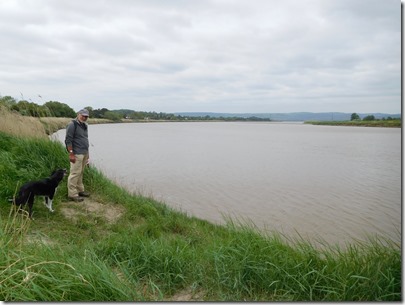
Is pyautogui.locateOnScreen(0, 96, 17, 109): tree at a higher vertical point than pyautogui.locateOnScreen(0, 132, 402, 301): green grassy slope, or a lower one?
higher

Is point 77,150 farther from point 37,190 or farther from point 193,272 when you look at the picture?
point 193,272

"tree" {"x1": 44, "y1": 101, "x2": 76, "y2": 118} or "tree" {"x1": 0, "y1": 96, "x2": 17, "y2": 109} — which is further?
"tree" {"x1": 0, "y1": 96, "x2": 17, "y2": 109}

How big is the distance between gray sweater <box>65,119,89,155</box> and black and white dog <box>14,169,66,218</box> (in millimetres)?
700

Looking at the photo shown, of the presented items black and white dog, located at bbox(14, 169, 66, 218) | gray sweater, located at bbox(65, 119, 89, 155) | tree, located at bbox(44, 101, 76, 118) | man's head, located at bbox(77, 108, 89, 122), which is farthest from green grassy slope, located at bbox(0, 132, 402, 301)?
tree, located at bbox(44, 101, 76, 118)

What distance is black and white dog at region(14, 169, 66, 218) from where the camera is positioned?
468cm

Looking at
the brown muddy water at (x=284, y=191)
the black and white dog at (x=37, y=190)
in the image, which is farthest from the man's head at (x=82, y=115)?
the brown muddy water at (x=284, y=191)

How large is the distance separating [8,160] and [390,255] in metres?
7.23

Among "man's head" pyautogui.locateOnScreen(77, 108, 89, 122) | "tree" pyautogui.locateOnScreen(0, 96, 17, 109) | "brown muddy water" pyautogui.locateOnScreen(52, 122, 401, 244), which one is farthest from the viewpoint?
"tree" pyautogui.locateOnScreen(0, 96, 17, 109)

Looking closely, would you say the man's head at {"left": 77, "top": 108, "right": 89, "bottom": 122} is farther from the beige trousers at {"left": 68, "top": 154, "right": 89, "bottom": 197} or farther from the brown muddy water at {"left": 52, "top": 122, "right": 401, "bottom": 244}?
the brown muddy water at {"left": 52, "top": 122, "right": 401, "bottom": 244}

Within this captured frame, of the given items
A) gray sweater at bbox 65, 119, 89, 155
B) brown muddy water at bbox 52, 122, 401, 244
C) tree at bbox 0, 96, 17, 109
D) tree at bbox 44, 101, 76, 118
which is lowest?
brown muddy water at bbox 52, 122, 401, 244

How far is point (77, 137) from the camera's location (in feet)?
19.4

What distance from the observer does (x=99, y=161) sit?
1583 centimetres

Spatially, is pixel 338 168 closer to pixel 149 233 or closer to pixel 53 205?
pixel 149 233

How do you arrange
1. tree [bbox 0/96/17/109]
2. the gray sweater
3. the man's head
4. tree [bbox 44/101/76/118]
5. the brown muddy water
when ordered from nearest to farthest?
1. the gray sweater
2. the man's head
3. the brown muddy water
4. tree [bbox 44/101/76/118]
5. tree [bbox 0/96/17/109]
